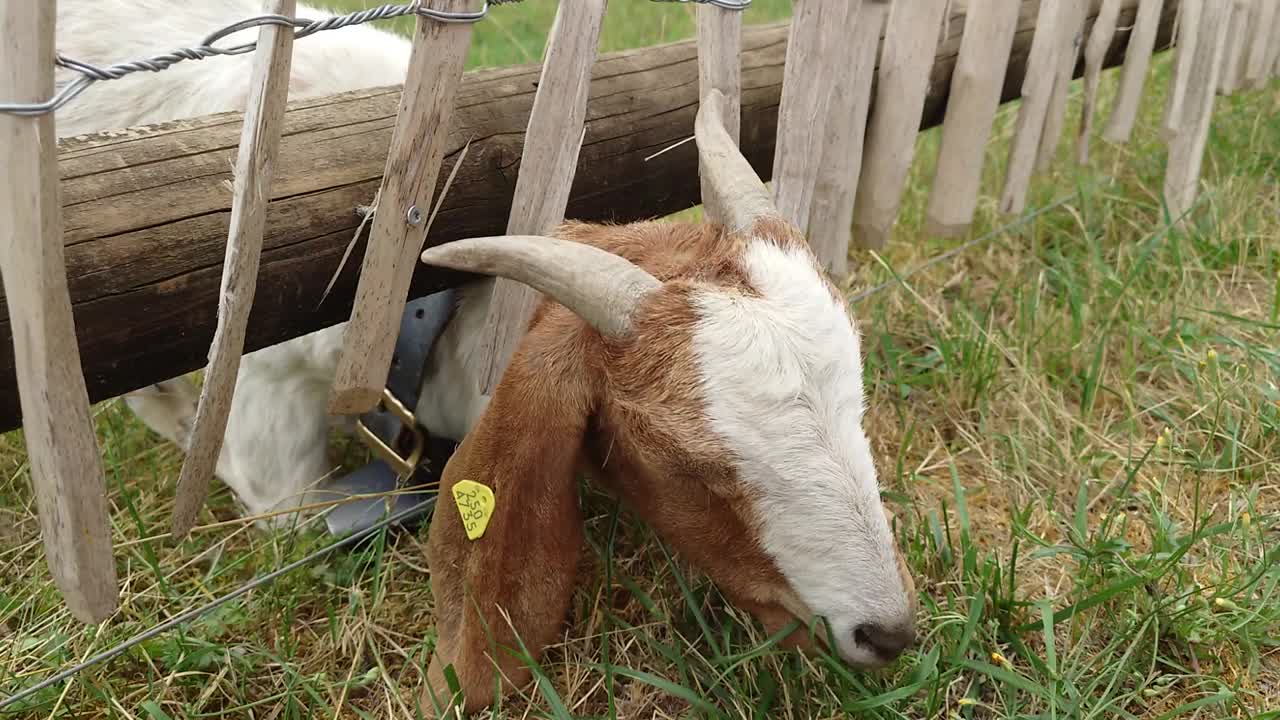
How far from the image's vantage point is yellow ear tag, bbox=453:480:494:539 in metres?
1.88

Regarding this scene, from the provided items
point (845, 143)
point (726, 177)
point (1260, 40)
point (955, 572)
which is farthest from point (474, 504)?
point (1260, 40)

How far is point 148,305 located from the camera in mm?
1772

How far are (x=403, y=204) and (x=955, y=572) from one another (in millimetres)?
1484

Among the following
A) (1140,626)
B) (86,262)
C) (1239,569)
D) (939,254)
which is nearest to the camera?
(86,262)

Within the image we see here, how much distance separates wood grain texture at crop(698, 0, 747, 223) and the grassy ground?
1.02m

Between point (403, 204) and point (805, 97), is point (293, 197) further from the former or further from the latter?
point (805, 97)

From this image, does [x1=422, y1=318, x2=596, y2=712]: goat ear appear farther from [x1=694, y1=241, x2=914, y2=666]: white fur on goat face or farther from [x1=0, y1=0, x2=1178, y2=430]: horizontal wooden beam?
[x1=0, y1=0, x2=1178, y2=430]: horizontal wooden beam

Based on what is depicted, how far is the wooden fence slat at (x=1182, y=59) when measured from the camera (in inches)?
153

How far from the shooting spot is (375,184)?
2.06 m

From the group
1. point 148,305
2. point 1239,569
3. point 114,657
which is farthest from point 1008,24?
point 114,657

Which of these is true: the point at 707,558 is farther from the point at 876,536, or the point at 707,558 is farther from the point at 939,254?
the point at 939,254

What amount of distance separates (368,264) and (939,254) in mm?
2922

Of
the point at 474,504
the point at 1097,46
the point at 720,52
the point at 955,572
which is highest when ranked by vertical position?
the point at 720,52

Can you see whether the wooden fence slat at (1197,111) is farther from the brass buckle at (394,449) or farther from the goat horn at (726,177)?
the brass buckle at (394,449)
